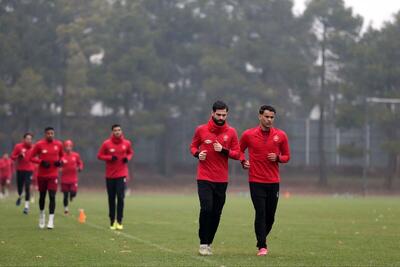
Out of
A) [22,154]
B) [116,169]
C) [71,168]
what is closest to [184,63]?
[71,168]

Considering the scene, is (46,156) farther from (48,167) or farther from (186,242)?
(186,242)

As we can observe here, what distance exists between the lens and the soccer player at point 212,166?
48.4 ft

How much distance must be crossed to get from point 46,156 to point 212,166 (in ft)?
23.6

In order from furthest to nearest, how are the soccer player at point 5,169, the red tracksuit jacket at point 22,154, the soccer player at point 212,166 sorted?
1. the soccer player at point 5,169
2. the red tracksuit jacket at point 22,154
3. the soccer player at point 212,166

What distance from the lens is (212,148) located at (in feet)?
48.7

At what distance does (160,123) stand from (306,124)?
12457 millimetres

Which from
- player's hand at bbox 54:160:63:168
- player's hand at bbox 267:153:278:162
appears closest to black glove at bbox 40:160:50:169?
player's hand at bbox 54:160:63:168

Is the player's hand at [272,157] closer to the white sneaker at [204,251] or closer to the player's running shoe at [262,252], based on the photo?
the player's running shoe at [262,252]

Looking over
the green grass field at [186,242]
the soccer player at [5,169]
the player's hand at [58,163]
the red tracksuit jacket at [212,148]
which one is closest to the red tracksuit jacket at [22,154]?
the green grass field at [186,242]

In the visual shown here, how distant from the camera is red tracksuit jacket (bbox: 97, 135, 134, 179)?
21281 mm

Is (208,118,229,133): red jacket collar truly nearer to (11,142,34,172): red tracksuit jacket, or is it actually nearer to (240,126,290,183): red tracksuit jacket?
(240,126,290,183): red tracksuit jacket

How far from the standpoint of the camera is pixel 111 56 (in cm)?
6656

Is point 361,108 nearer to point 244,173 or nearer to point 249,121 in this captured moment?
point 249,121

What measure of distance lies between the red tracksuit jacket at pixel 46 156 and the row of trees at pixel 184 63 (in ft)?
137
